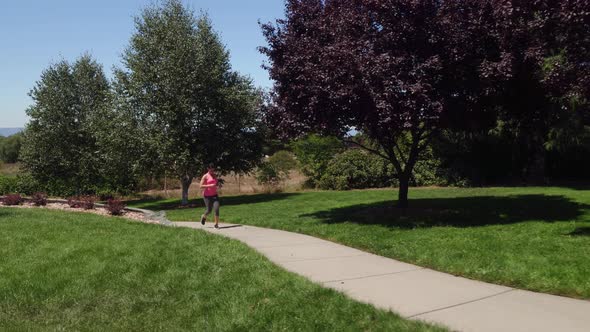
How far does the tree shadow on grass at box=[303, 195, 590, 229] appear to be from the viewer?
10977 mm

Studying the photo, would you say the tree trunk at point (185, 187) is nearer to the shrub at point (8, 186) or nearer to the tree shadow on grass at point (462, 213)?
the tree shadow on grass at point (462, 213)

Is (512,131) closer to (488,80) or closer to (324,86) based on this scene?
(488,80)

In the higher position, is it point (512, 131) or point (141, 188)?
point (512, 131)

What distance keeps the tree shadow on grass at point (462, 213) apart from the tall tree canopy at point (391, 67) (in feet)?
6.51

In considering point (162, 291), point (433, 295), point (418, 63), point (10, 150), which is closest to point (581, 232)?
point (418, 63)

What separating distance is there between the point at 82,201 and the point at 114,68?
5671 millimetres

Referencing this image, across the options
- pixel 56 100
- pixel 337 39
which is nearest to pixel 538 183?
pixel 337 39

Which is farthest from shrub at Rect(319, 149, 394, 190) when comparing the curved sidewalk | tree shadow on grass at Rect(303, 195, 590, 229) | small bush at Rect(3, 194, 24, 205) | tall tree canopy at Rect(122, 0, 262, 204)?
the curved sidewalk

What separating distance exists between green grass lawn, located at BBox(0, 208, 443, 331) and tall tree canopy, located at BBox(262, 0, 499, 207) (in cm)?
373

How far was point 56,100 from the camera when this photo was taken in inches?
990

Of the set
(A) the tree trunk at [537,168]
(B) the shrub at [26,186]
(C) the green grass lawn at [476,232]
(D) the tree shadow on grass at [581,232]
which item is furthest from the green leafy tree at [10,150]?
(D) the tree shadow on grass at [581,232]

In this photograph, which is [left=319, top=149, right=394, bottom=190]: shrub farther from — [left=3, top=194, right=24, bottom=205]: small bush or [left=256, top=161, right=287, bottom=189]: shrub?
[left=3, top=194, right=24, bottom=205]: small bush

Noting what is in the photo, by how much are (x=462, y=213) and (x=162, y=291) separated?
8.12 metres

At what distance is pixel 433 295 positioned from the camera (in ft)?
18.6
